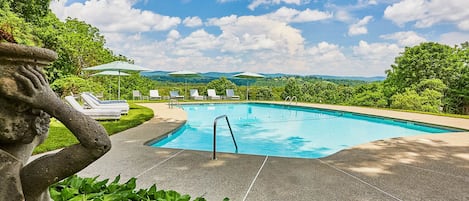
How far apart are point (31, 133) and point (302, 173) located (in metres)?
3.18

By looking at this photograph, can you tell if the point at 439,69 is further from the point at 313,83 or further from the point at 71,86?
the point at 71,86

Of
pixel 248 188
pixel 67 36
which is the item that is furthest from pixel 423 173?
pixel 67 36

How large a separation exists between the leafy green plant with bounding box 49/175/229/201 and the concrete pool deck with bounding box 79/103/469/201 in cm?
62

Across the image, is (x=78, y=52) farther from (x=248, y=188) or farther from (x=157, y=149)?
(x=248, y=188)

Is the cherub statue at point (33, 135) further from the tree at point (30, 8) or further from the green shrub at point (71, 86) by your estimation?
the tree at point (30, 8)

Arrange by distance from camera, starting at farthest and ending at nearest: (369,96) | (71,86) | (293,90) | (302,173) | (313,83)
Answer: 1. (313,83)
2. (369,96)
3. (293,90)
4. (71,86)
5. (302,173)

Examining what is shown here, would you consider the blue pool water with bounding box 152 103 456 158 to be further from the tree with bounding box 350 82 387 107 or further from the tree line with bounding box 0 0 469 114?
the tree with bounding box 350 82 387 107

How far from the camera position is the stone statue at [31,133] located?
1.18 metres

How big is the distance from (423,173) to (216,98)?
16947mm

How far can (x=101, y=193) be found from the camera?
243 cm

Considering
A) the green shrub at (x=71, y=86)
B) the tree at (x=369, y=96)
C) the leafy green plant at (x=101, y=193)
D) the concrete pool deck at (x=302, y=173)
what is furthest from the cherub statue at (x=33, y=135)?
the tree at (x=369, y=96)

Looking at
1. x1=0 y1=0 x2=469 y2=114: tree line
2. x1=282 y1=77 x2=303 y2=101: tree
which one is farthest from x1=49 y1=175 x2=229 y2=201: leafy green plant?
x1=282 y1=77 x2=303 y2=101: tree

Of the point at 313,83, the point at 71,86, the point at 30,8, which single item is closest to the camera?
the point at 30,8

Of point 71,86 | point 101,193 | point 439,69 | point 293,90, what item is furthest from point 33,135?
point 439,69
